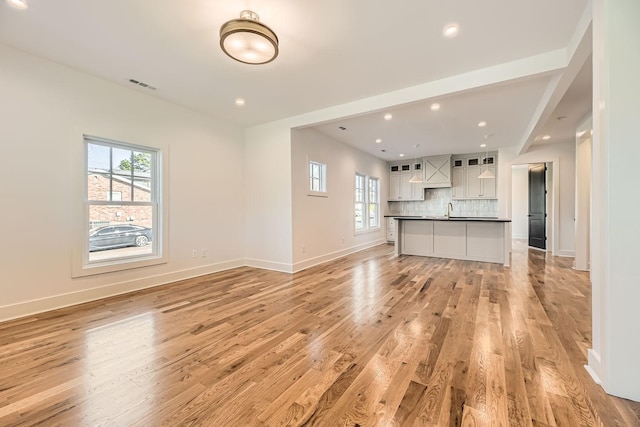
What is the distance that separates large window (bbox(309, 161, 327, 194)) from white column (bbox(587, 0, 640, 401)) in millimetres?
4404

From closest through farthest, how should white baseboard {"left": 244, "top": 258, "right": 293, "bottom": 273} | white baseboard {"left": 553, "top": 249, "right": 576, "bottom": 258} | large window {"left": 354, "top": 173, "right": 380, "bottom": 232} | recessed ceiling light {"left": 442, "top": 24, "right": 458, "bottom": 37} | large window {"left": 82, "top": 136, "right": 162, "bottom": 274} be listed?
recessed ceiling light {"left": 442, "top": 24, "right": 458, "bottom": 37}, large window {"left": 82, "top": 136, "right": 162, "bottom": 274}, white baseboard {"left": 244, "top": 258, "right": 293, "bottom": 273}, white baseboard {"left": 553, "top": 249, "right": 576, "bottom": 258}, large window {"left": 354, "top": 173, "right": 380, "bottom": 232}

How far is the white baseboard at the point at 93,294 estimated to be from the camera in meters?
2.85

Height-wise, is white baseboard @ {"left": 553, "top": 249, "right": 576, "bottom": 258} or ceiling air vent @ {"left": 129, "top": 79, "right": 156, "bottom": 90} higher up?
ceiling air vent @ {"left": 129, "top": 79, "right": 156, "bottom": 90}

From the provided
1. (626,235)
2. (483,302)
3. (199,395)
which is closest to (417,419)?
(199,395)

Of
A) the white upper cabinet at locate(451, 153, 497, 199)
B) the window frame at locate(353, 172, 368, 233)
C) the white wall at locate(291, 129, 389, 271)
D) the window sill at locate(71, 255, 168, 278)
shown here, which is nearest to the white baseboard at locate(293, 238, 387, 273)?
the white wall at locate(291, 129, 389, 271)

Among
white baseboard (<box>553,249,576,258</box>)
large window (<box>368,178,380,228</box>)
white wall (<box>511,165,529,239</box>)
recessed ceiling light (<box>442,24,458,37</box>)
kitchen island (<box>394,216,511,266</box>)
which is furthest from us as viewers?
white wall (<box>511,165,529,239</box>)

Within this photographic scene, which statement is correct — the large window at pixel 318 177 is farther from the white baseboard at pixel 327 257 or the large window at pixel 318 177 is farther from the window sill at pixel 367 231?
the window sill at pixel 367 231

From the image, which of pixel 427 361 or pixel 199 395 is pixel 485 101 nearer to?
pixel 427 361

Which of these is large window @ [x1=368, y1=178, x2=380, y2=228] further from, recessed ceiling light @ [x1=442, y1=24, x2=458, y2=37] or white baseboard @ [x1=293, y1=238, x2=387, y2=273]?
recessed ceiling light @ [x1=442, y1=24, x2=458, y2=37]

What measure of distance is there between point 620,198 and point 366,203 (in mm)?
6342

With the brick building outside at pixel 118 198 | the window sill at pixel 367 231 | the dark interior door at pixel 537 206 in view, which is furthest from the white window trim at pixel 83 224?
the dark interior door at pixel 537 206

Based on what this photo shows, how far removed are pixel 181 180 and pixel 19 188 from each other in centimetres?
180

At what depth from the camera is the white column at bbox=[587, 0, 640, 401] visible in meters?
1.60

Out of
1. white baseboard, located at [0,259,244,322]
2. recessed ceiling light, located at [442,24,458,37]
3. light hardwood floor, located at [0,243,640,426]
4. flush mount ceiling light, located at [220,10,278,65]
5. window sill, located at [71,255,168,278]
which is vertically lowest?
light hardwood floor, located at [0,243,640,426]
